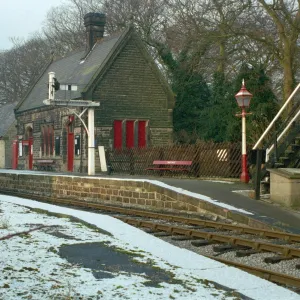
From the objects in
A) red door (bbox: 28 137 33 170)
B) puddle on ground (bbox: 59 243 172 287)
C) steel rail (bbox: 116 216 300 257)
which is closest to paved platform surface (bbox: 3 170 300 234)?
steel rail (bbox: 116 216 300 257)

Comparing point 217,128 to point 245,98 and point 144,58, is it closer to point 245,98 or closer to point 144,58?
point 144,58

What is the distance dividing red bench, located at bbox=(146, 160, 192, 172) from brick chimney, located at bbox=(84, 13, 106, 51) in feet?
47.5

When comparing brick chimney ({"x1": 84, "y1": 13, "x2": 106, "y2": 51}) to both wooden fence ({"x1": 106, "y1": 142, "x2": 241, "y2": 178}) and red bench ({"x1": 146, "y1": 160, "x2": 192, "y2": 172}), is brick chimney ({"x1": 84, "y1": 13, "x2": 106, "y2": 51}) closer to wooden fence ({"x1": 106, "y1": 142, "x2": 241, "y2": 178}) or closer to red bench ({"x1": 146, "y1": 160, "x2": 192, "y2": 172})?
wooden fence ({"x1": 106, "y1": 142, "x2": 241, "y2": 178})

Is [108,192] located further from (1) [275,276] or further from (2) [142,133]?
(1) [275,276]

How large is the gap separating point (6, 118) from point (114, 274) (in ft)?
154

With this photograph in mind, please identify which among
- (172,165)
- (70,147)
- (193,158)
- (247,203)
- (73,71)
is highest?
(73,71)

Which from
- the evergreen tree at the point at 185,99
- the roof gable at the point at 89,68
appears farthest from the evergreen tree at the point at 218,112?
the roof gable at the point at 89,68

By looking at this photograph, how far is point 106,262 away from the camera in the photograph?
24.6ft

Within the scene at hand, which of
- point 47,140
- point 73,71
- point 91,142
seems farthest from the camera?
point 47,140

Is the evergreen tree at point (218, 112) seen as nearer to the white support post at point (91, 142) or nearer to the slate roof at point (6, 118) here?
the white support post at point (91, 142)

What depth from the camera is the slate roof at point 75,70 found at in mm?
32312

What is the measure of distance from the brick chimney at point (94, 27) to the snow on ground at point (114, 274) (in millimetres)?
27530

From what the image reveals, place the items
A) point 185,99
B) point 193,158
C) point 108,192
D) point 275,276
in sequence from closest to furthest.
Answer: point 275,276 → point 108,192 → point 193,158 → point 185,99

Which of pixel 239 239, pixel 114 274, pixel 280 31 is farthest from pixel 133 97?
pixel 114 274
